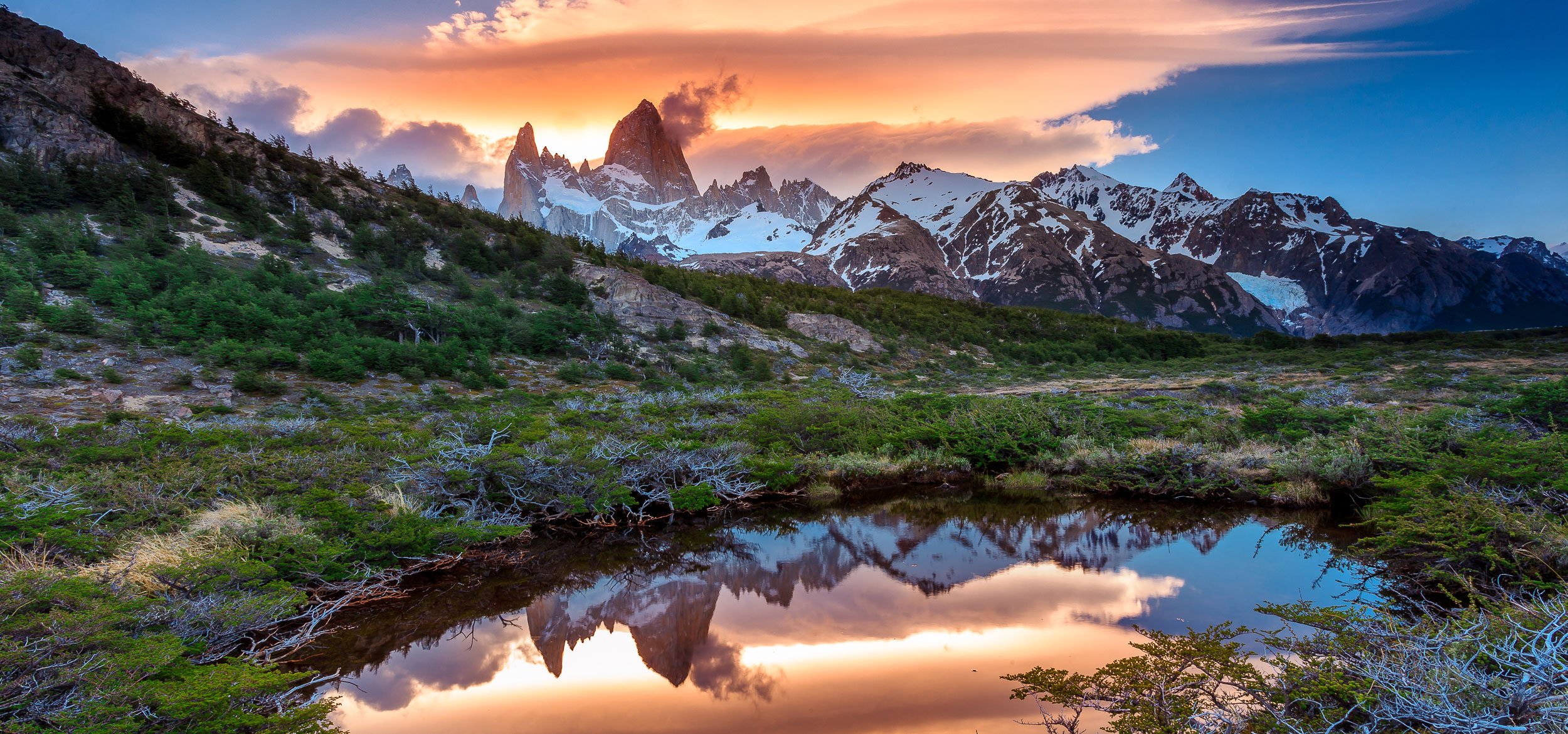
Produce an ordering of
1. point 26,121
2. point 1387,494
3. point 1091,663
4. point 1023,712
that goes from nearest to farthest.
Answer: point 1023,712, point 1091,663, point 1387,494, point 26,121

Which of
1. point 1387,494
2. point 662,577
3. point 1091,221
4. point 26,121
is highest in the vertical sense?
point 1091,221

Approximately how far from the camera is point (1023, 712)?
17.4 feet

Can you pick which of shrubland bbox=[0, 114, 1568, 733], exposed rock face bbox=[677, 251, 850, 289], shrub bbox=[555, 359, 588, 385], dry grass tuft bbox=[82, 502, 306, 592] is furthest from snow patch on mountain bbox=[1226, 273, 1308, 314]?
dry grass tuft bbox=[82, 502, 306, 592]

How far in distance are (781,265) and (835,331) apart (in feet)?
343

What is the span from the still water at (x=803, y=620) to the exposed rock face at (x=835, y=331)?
38996 millimetres

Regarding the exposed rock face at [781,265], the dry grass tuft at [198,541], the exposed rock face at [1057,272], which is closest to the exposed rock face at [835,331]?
the dry grass tuft at [198,541]

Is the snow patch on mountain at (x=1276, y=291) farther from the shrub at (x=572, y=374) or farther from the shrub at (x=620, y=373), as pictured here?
the shrub at (x=572, y=374)

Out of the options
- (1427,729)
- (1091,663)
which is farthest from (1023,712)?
(1427,729)

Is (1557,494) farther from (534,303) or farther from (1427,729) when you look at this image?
(534,303)

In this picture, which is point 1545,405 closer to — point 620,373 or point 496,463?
point 496,463

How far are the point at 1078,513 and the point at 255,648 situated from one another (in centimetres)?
1195

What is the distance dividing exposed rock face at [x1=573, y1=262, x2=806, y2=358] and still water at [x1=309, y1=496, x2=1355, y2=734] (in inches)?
1226

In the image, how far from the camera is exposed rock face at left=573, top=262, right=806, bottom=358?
41.6m

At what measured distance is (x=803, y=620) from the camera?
7.59m
